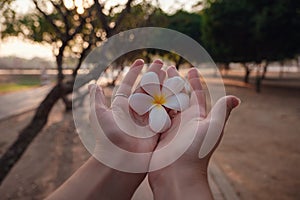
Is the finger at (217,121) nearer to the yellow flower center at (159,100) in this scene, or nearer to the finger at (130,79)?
the yellow flower center at (159,100)

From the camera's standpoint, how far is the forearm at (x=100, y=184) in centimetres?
141

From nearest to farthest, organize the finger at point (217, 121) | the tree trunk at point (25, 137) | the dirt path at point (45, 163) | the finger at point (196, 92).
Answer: the finger at point (217, 121), the finger at point (196, 92), the tree trunk at point (25, 137), the dirt path at point (45, 163)

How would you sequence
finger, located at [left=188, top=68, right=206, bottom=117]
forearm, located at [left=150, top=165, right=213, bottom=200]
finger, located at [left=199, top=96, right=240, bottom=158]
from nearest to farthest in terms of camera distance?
forearm, located at [left=150, top=165, right=213, bottom=200], finger, located at [left=199, top=96, right=240, bottom=158], finger, located at [left=188, top=68, right=206, bottom=117]

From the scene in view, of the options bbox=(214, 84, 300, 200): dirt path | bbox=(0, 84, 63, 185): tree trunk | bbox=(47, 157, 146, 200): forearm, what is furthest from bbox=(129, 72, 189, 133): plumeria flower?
bbox=(214, 84, 300, 200): dirt path

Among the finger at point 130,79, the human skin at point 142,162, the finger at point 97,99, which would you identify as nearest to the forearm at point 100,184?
the human skin at point 142,162

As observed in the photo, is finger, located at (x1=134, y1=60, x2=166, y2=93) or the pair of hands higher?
finger, located at (x1=134, y1=60, x2=166, y2=93)

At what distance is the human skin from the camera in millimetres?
1352

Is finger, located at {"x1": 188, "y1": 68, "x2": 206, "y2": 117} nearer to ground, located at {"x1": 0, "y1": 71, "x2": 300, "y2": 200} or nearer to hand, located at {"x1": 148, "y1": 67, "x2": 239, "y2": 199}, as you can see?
hand, located at {"x1": 148, "y1": 67, "x2": 239, "y2": 199}

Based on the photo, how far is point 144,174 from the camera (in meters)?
1.47

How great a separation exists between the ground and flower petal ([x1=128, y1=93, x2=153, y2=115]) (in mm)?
3529

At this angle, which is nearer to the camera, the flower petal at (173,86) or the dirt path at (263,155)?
the flower petal at (173,86)

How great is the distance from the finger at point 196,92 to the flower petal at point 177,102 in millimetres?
63

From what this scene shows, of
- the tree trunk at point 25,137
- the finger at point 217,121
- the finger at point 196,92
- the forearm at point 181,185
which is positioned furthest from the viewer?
the tree trunk at point 25,137

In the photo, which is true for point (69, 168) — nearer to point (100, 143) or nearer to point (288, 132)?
point (100, 143)
